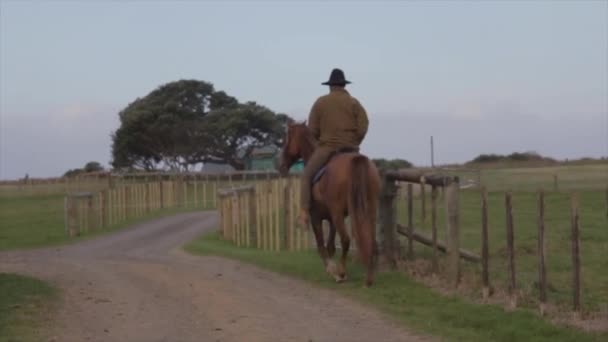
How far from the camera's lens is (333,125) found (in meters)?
12.4

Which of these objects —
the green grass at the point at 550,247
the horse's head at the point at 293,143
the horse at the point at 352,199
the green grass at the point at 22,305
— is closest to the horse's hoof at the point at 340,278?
the horse at the point at 352,199

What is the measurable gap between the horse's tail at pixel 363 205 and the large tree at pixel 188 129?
198ft

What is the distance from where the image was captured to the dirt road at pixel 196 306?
8953mm

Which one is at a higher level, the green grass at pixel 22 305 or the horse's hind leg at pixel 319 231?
the horse's hind leg at pixel 319 231

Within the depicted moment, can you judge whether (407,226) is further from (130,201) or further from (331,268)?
(130,201)

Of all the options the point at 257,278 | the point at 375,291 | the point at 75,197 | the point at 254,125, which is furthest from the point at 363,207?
the point at 254,125

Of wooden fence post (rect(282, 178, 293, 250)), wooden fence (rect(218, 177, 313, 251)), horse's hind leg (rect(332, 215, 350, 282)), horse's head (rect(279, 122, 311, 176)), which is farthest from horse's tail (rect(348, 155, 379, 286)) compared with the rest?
wooden fence post (rect(282, 178, 293, 250))

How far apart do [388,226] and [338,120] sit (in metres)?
2.27

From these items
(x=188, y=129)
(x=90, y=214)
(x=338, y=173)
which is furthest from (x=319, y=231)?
(x=188, y=129)

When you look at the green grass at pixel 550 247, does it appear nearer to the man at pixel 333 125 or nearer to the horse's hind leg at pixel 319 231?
the horse's hind leg at pixel 319 231

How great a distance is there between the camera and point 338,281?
12523 millimetres

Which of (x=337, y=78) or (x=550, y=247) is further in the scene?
(x=550, y=247)

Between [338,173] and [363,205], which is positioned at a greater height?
[338,173]

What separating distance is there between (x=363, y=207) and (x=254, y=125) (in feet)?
206
